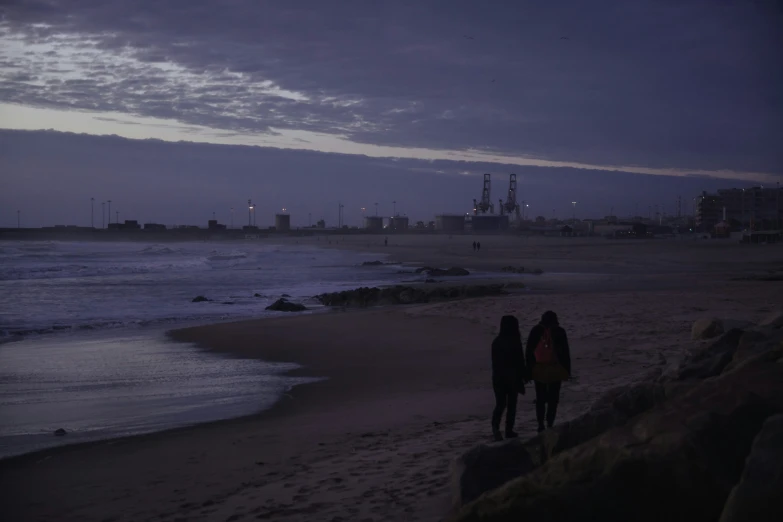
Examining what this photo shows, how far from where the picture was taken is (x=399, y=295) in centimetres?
2189

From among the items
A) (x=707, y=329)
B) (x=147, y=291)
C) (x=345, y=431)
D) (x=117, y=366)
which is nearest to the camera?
(x=345, y=431)

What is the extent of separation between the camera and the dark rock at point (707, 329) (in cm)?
964

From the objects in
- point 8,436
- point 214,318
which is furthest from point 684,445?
point 214,318

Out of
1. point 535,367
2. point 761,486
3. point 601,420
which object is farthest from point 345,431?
point 761,486

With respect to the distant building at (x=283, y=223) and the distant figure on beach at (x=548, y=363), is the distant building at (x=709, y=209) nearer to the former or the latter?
the distant building at (x=283, y=223)

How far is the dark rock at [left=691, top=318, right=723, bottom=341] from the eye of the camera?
964 cm

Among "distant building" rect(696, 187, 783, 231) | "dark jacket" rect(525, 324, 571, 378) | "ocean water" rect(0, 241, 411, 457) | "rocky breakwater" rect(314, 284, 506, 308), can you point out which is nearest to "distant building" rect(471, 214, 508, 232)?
"distant building" rect(696, 187, 783, 231)

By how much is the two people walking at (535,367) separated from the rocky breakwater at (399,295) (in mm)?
15386

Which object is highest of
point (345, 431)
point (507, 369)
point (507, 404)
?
point (507, 369)

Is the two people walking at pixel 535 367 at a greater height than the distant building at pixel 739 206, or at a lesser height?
lesser

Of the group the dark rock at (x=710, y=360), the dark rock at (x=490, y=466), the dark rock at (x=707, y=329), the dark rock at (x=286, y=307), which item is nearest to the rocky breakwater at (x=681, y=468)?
the dark rock at (x=490, y=466)

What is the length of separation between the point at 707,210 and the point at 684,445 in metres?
138

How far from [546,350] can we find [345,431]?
7.93 feet

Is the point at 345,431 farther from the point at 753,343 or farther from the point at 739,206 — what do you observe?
the point at 739,206
